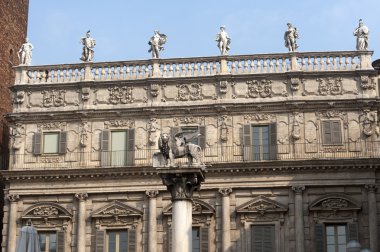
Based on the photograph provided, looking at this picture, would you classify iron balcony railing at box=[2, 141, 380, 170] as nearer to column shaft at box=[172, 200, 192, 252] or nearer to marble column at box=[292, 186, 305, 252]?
marble column at box=[292, 186, 305, 252]

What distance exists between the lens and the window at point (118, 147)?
132 feet

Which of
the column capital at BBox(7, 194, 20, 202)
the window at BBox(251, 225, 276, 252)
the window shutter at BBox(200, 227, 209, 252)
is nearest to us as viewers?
the window at BBox(251, 225, 276, 252)

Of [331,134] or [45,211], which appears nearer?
[331,134]

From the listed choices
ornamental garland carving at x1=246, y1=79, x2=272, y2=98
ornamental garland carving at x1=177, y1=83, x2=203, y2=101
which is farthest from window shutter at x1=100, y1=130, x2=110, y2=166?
ornamental garland carving at x1=246, y1=79, x2=272, y2=98

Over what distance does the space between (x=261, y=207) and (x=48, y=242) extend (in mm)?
10942

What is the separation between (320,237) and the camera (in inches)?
1497

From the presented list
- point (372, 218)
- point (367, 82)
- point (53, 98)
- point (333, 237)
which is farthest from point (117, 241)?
point (367, 82)

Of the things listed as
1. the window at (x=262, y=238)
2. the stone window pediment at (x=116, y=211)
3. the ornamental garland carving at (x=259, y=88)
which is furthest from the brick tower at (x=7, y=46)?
the window at (x=262, y=238)

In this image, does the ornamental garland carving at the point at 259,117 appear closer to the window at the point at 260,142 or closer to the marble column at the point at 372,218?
the window at the point at 260,142

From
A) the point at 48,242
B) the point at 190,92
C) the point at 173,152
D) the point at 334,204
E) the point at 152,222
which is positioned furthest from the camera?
the point at 190,92

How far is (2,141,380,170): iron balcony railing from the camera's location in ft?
129

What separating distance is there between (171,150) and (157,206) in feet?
45.7

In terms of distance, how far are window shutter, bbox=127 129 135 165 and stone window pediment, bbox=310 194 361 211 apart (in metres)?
9.43

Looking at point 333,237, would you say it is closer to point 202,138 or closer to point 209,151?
point 209,151
